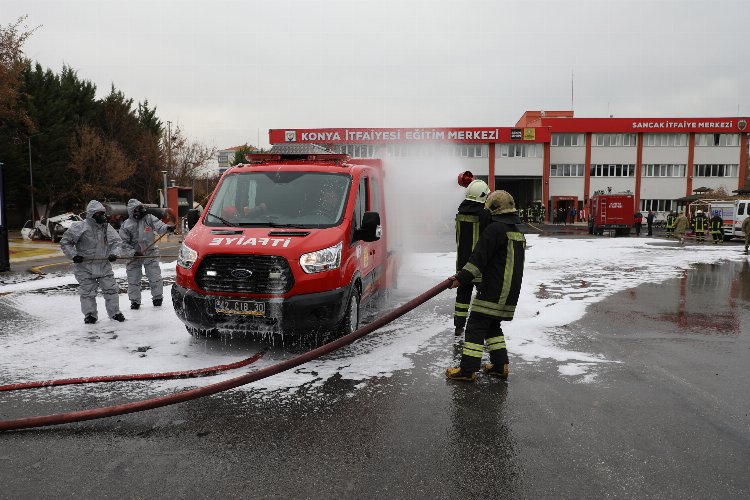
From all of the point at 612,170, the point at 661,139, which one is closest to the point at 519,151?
the point at 612,170

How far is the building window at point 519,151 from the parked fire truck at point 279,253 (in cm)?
4852

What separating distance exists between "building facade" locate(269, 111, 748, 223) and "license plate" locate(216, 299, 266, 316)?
159 feet

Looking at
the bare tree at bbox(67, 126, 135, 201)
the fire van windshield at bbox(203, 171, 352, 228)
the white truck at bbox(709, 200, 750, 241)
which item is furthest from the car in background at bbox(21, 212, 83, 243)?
the white truck at bbox(709, 200, 750, 241)

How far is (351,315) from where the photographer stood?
6160mm

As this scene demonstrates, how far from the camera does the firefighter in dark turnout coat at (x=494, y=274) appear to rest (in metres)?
4.91

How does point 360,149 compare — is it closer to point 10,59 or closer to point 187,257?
point 10,59

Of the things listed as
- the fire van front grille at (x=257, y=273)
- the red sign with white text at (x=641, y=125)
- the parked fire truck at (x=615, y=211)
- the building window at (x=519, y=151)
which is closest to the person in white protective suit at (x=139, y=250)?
the fire van front grille at (x=257, y=273)

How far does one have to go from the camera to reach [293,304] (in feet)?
17.9

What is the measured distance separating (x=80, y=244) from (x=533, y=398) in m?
6.23

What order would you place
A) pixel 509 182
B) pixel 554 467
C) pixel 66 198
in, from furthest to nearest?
1. pixel 509 182
2. pixel 66 198
3. pixel 554 467

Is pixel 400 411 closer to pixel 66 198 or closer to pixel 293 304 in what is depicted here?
pixel 293 304

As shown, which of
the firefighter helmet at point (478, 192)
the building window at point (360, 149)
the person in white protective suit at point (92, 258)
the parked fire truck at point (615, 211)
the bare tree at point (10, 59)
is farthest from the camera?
the building window at point (360, 149)

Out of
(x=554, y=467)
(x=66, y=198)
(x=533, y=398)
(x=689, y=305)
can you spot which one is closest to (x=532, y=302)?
(x=689, y=305)

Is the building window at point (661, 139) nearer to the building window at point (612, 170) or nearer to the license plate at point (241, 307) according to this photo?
the building window at point (612, 170)
